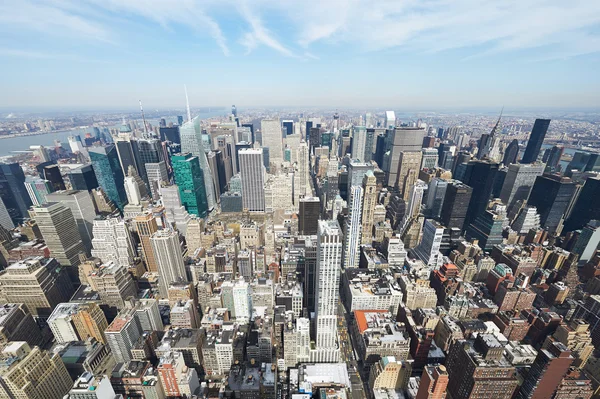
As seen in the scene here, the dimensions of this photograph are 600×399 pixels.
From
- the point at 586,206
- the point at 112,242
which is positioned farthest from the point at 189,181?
the point at 586,206

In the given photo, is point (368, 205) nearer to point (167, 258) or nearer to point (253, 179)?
point (253, 179)

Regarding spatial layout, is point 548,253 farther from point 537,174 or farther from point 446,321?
point 446,321

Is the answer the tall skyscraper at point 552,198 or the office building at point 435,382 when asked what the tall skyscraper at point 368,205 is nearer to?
the office building at point 435,382

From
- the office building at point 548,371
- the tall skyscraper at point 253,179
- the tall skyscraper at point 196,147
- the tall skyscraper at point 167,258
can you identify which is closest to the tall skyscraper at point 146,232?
the tall skyscraper at point 167,258

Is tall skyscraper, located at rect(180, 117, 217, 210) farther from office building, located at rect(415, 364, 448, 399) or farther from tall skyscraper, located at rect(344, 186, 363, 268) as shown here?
office building, located at rect(415, 364, 448, 399)

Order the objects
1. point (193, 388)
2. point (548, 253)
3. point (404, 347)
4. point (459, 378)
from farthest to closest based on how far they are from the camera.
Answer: point (548, 253)
point (404, 347)
point (193, 388)
point (459, 378)

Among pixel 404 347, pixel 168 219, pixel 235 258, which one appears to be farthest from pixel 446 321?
pixel 168 219

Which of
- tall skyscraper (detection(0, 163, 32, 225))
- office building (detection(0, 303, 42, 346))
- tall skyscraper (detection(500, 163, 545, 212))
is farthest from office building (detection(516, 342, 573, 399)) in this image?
tall skyscraper (detection(0, 163, 32, 225))
